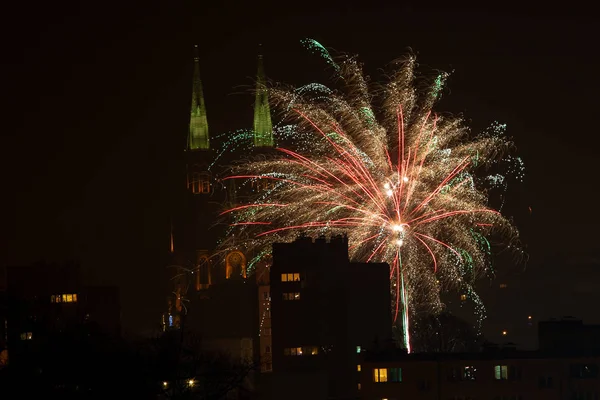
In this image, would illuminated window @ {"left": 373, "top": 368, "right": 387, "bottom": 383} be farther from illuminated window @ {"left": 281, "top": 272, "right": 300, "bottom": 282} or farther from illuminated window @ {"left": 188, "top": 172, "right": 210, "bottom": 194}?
illuminated window @ {"left": 188, "top": 172, "right": 210, "bottom": 194}

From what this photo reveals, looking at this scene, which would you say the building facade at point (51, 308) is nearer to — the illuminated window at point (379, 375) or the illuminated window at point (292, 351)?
the illuminated window at point (292, 351)

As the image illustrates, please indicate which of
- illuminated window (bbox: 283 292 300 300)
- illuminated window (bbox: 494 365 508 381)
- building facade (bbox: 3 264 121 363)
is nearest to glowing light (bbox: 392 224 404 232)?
illuminated window (bbox: 494 365 508 381)

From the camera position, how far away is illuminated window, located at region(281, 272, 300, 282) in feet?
322

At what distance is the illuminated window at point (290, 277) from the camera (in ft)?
322

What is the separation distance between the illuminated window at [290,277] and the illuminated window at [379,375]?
24.5 metres

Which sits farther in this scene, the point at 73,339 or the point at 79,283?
the point at 79,283

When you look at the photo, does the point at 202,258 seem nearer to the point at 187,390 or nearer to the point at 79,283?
the point at 79,283

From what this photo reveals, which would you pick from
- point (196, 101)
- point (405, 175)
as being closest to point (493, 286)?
point (196, 101)

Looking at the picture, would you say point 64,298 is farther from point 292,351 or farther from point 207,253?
point 207,253

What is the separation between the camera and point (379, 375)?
73.8 metres

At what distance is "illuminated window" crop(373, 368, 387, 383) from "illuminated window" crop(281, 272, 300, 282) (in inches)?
965

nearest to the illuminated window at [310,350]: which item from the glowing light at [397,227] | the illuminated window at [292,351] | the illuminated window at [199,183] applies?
the illuminated window at [292,351]

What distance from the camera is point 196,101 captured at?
155 meters

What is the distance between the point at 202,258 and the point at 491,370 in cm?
9581
